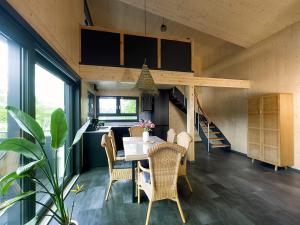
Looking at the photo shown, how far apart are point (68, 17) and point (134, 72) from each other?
186 cm

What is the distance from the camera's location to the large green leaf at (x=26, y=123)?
42.2 inches

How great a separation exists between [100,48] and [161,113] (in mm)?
3696

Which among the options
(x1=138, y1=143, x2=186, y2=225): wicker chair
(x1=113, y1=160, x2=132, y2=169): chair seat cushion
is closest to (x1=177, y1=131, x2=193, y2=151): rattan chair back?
(x1=138, y1=143, x2=186, y2=225): wicker chair

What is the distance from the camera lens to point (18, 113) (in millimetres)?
1089

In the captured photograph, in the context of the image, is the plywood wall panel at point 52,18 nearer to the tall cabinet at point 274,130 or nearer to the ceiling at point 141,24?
the ceiling at point 141,24

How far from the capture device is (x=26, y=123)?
3.71 feet

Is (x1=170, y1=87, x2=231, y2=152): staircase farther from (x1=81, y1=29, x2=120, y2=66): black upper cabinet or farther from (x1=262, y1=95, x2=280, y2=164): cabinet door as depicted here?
(x1=81, y1=29, x2=120, y2=66): black upper cabinet

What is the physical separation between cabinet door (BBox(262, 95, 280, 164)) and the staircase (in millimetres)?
1571

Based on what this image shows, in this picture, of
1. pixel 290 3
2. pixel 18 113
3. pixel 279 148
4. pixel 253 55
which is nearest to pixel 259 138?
pixel 279 148

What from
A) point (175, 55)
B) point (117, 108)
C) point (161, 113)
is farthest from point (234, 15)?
point (117, 108)

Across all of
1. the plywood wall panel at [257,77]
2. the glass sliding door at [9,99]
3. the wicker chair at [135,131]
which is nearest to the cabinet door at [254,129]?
the plywood wall panel at [257,77]

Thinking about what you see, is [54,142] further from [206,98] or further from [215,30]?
[206,98]

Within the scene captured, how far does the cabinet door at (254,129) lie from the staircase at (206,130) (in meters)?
1.11

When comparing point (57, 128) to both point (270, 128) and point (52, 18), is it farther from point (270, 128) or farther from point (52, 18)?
point (270, 128)
